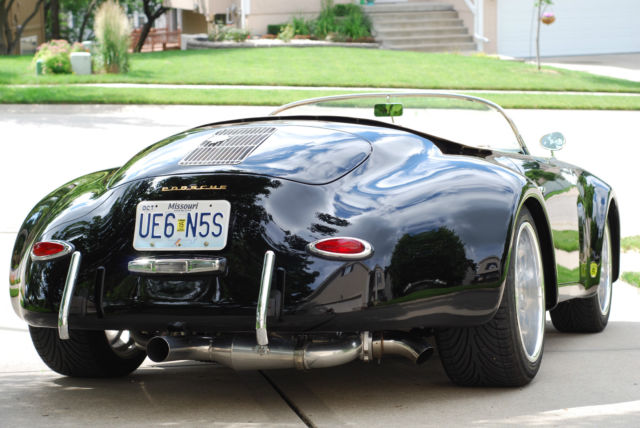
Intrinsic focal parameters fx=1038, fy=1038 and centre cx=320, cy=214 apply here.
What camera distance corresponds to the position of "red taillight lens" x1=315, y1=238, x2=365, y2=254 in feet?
12.3

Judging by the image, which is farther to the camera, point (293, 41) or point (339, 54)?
point (293, 41)

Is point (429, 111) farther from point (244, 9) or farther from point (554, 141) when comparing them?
point (244, 9)

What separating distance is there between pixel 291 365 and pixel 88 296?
0.80 meters

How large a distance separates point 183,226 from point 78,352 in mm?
979

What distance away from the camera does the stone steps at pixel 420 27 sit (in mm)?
28812

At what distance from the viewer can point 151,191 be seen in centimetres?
402

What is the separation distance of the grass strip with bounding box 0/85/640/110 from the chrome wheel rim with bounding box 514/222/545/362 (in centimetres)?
1327

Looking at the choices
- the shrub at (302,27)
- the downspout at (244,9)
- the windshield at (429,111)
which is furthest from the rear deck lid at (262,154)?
the downspout at (244,9)

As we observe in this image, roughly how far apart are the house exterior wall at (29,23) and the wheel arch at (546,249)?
37486 millimetres

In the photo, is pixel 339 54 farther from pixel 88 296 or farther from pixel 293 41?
pixel 88 296

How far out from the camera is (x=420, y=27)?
97.3ft

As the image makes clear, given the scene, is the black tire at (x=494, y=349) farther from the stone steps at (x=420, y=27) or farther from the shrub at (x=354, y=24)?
the shrub at (x=354, y=24)

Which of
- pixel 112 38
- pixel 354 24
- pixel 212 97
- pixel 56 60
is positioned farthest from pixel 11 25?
pixel 212 97

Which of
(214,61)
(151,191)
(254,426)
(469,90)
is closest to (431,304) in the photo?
(254,426)
